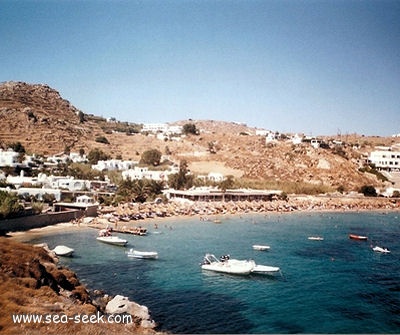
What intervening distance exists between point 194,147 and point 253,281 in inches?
2763

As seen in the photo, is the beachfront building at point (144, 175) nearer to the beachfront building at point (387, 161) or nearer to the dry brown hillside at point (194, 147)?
the dry brown hillside at point (194, 147)

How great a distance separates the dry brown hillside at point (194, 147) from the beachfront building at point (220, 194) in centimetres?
1099

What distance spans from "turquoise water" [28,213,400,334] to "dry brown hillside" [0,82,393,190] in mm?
37839

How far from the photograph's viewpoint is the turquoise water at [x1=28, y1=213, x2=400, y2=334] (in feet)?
51.3

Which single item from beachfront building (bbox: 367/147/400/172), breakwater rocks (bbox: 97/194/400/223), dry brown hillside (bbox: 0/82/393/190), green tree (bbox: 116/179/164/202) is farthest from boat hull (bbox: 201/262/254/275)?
beachfront building (bbox: 367/147/400/172)

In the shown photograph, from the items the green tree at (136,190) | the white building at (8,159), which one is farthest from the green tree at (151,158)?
the white building at (8,159)

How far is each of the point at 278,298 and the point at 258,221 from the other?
27.5 meters

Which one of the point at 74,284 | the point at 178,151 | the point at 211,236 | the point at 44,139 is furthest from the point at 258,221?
the point at 44,139

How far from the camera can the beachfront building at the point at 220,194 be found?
178ft

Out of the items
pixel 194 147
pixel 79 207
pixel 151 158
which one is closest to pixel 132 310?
pixel 79 207

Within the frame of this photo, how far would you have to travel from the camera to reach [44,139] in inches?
3135

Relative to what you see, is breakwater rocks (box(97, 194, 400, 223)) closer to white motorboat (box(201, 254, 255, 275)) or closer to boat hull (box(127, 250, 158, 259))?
boat hull (box(127, 250, 158, 259))

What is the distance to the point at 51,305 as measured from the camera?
1200 cm

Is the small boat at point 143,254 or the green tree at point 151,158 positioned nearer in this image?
the small boat at point 143,254
